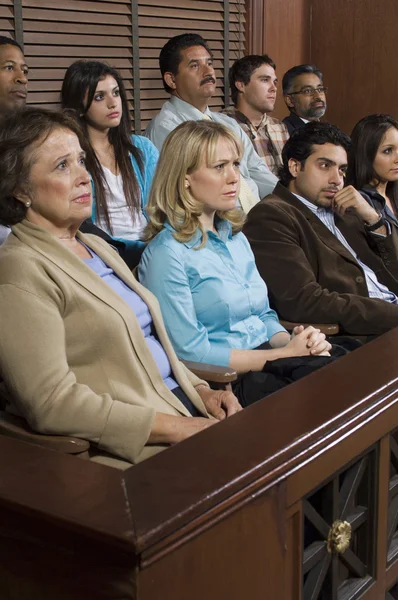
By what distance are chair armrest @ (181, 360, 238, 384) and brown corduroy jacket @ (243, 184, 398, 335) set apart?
67 centimetres

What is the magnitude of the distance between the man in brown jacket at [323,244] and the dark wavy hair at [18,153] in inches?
43.4

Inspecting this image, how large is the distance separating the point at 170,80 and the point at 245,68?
595mm

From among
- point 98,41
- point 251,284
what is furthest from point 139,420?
point 98,41

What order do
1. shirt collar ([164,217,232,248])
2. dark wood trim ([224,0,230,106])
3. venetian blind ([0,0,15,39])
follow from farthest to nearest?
dark wood trim ([224,0,230,106])
venetian blind ([0,0,15,39])
shirt collar ([164,217,232,248])

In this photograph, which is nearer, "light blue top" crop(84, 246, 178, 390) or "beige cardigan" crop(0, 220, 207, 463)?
"beige cardigan" crop(0, 220, 207, 463)

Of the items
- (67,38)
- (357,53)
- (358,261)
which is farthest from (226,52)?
(358,261)

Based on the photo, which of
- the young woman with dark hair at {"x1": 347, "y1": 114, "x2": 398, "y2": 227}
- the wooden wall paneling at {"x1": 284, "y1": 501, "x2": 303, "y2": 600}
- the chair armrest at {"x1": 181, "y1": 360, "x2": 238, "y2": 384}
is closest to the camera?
the wooden wall paneling at {"x1": 284, "y1": 501, "x2": 303, "y2": 600}

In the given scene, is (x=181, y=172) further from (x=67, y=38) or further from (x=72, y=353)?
(x=67, y=38)

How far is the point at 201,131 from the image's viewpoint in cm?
238

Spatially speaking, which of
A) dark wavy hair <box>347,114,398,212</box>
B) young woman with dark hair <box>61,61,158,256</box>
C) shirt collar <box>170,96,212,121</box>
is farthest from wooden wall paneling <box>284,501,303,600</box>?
shirt collar <box>170,96,212,121</box>

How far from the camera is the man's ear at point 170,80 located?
4441 millimetres

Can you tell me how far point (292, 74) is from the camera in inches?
210

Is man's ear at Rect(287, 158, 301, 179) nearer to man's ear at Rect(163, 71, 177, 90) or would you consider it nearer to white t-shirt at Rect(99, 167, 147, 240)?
white t-shirt at Rect(99, 167, 147, 240)

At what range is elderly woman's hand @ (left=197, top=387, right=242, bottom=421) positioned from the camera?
197 centimetres
